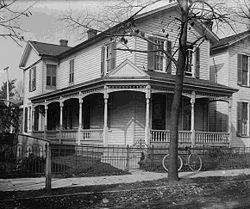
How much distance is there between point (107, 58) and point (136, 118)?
14.6 feet

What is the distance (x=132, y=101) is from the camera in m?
20.5

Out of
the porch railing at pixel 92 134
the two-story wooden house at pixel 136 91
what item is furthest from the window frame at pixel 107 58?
the porch railing at pixel 92 134

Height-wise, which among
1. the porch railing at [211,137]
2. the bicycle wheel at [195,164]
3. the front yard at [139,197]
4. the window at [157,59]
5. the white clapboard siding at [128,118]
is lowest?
the front yard at [139,197]

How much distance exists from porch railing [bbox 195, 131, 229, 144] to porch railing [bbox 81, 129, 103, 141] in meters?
5.46

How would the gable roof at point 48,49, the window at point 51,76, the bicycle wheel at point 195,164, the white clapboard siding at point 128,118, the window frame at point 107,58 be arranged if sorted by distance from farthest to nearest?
the gable roof at point 48,49, the window at point 51,76, the window frame at point 107,58, the white clapboard siding at point 128,118, the bicycle wheel at point 195,164

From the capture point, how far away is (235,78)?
25.5 metres

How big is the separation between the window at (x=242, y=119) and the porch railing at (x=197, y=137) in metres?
3.44

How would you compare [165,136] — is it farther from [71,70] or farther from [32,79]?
[32,79]

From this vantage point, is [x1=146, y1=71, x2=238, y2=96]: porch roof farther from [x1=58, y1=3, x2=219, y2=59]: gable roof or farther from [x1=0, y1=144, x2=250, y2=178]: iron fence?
[x1=0, y1=144, x2=250, y2=178]: iron fence

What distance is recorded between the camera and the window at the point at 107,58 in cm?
2192

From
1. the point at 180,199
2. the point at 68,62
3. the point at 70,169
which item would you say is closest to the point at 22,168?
the point at 70,169

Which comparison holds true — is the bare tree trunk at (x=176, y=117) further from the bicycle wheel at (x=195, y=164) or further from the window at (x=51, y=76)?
the window at (x=51, y=76)

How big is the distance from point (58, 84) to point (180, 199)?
21.3 m

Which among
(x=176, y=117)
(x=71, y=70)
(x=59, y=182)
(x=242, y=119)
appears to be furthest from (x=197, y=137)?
(x=59, y=182)
